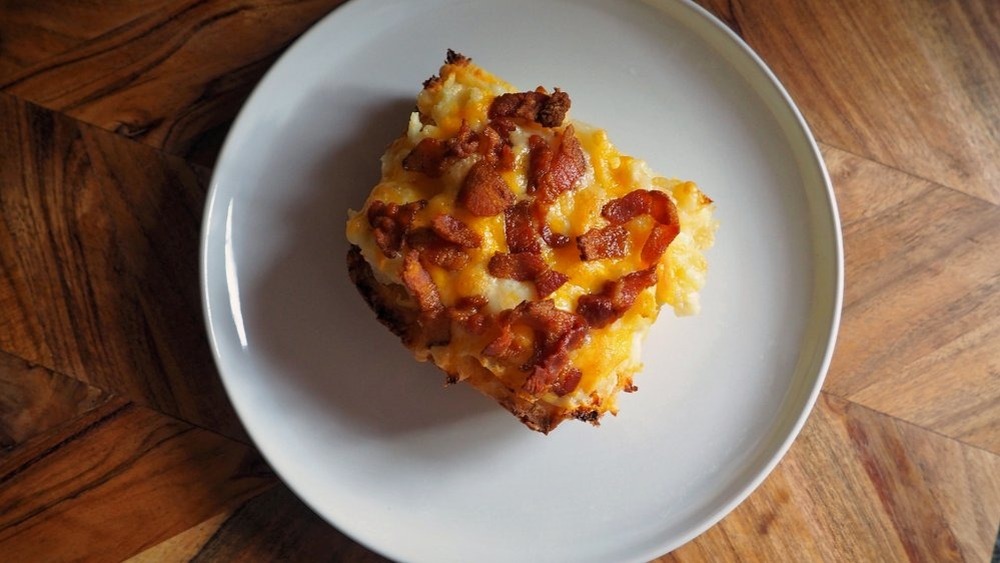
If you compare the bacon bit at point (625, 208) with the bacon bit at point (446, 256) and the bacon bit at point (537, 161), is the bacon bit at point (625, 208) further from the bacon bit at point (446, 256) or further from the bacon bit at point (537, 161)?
the bacon bit at point (446, 256)

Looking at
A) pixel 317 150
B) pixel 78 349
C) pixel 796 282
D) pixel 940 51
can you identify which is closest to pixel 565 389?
pixel 796 282

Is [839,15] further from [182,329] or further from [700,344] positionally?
[182,329]

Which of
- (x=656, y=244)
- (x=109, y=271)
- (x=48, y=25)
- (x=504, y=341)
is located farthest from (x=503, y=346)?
(x=48, y=25)

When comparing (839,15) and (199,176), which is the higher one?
(839,15)

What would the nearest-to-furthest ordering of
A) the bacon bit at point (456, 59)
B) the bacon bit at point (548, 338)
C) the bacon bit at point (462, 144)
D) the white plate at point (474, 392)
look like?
the bacon bit at point (548, 338) → the bacon bit at point (462, 144) → the bacon bit at point (456, 59) → the white plate at point (474, 392)

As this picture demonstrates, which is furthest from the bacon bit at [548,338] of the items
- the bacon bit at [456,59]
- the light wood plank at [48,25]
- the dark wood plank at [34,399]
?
the light wood plank at [48,25]

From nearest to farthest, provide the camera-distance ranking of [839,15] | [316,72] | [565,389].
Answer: [565,389], [316,72], [839,15]

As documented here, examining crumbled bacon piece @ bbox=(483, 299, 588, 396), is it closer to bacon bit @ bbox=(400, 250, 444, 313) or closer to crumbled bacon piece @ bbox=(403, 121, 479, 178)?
bacon bit @ bbox=(400, 250, 444, 313)
